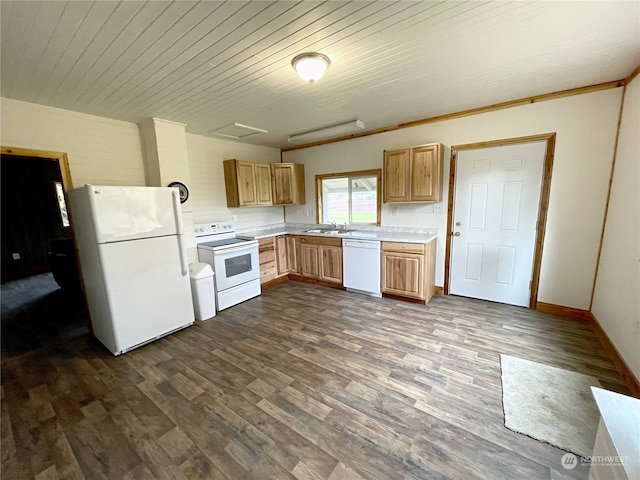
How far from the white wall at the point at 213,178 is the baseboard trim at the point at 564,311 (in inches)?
182

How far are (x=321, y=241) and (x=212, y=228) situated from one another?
1828 millimetres

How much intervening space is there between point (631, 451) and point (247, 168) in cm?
461

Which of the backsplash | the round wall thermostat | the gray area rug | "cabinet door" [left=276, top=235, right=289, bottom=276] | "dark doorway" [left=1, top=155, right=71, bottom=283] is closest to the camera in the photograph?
the gray area rug

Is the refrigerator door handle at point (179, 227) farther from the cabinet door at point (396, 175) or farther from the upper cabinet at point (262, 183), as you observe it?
the cabinet door at point (396, 175)

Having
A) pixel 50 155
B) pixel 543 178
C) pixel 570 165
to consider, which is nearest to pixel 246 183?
pixel 50 155

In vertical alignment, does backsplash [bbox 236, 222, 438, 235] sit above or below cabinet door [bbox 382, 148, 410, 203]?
below

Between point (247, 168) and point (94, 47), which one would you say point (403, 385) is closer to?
point (94, 47)

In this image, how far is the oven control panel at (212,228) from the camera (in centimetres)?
400

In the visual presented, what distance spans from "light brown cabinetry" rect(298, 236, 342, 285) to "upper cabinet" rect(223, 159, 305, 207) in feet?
3.09

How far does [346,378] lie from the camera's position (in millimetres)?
2178

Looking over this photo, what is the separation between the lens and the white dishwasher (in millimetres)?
3848

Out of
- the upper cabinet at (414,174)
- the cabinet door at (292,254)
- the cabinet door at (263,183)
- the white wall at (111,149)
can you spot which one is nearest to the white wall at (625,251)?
the upper cabinet at (414,174)

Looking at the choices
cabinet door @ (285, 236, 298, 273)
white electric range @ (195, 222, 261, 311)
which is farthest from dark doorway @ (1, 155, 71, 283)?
cabinet door @ (285, 236, 298, 273)

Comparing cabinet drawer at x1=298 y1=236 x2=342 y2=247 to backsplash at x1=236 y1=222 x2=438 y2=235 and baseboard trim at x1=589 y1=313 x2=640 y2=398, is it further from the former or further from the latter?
baseboard trim at x1=589 y1=313 x2=640 y2=398
